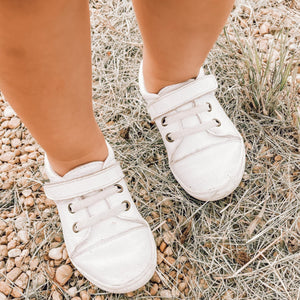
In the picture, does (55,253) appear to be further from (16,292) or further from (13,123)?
(13,123)

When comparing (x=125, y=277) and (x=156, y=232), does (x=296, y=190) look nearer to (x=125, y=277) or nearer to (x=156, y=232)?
(x=156, y=232)

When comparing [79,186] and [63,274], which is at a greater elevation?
[79,186]

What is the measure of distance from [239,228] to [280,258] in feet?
0.43

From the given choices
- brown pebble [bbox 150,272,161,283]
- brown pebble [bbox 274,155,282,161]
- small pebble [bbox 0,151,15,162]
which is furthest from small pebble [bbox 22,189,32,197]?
brown pebble [bbox 274,155,282,161]

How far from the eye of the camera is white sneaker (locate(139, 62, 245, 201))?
0.86 meters

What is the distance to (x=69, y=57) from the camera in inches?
20.1

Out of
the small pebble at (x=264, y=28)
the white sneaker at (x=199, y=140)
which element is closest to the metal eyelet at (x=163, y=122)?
the white sneaker at (x=199, y=140)

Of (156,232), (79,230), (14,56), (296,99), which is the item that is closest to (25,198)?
(79,230)

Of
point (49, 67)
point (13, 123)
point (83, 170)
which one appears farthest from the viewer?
point (13, 123)

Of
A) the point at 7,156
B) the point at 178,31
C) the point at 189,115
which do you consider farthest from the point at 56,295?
the point at 178,31

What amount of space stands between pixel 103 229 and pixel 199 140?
0.35 metres

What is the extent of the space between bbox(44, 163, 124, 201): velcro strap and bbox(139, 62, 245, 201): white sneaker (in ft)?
0.74

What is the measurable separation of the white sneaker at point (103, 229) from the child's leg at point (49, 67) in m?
0.12

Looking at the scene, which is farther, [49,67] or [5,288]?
[5,288]
